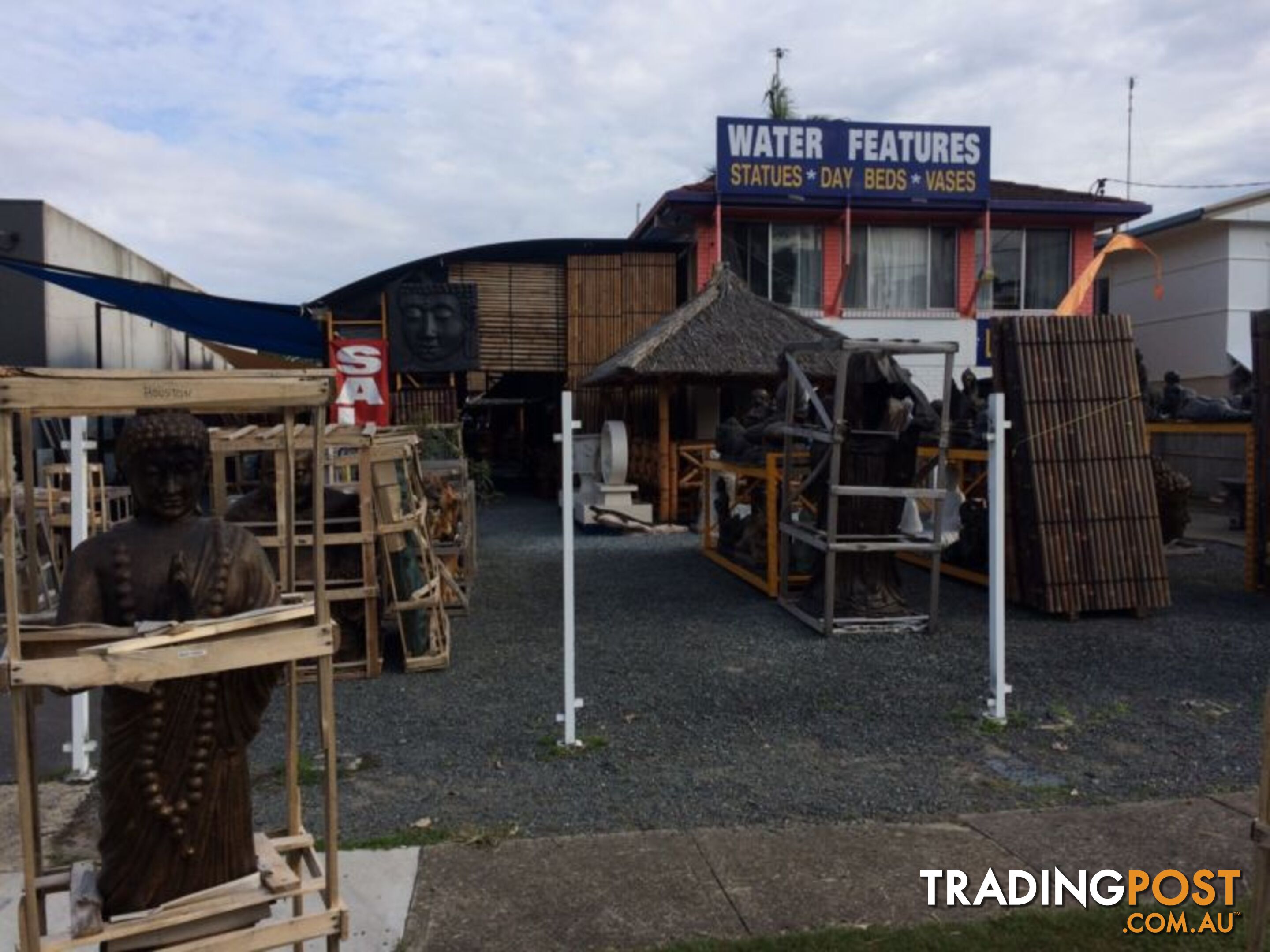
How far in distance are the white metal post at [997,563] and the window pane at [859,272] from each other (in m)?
12.9

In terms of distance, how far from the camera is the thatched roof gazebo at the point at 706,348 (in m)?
13.5

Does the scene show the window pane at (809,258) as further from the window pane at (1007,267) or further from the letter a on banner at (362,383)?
the letter a on banner at (362,383)

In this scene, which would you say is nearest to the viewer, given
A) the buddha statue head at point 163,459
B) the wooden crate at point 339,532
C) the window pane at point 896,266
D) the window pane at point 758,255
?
the buddha statue head at point 163,459

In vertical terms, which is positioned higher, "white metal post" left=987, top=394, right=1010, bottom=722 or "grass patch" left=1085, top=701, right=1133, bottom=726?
"white metal post" left=987, top=394, right=1010, bottom=722

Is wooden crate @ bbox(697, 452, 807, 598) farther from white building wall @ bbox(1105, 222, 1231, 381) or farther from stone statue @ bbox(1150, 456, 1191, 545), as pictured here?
white building wall @ bbox(1105, 222, 1231, 381)

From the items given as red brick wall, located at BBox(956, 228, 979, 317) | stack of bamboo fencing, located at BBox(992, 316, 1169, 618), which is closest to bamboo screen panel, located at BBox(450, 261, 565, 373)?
red brick wall, located at BBox(956, 228, 979, 317)

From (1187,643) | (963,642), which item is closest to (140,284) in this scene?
(963,642)

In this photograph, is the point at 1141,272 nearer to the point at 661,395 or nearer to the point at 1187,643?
the point at 661,395

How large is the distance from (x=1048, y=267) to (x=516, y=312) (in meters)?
10.4

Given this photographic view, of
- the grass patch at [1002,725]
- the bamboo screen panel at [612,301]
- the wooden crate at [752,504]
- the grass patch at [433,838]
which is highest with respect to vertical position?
the bamboo screen panel at [612,301]

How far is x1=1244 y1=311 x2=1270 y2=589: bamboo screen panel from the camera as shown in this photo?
8.87m

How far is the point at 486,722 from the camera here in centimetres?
581

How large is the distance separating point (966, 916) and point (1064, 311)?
14.3 m

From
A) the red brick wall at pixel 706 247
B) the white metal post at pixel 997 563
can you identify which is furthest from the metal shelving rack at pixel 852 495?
the red brick wall at pixel 706 247
